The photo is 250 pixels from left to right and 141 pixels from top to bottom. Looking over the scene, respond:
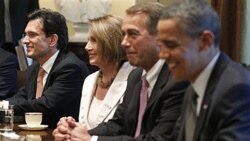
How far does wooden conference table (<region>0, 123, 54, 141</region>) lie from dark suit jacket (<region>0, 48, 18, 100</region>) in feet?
3.54

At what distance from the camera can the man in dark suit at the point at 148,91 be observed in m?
2.33

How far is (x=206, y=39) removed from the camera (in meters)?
1.87

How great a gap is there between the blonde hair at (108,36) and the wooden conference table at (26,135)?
1.64 ft

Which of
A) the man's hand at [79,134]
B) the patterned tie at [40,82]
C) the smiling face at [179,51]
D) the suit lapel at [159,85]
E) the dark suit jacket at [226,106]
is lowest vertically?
the patterned tie at [40,82]

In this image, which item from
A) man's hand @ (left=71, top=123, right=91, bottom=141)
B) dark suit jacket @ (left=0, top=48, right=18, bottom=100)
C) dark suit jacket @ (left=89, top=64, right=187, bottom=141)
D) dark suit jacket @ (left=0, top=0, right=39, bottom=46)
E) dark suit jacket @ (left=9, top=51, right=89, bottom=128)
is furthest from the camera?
dark suit jacket @ (left=0, top=0, right=39, bottom=46)

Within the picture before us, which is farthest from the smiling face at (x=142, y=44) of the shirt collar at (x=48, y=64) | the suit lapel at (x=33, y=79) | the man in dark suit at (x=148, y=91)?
the suit lapel at (x=33, y=79)

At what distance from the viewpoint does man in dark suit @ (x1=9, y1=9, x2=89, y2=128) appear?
138 inches

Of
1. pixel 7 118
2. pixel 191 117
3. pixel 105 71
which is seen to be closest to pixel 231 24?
pixel 105 71

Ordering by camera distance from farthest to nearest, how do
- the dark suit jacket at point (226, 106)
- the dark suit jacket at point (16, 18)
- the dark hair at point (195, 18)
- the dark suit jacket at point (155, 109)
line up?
the dark suit jacket at point (16, 18), the dark suit jacket at point (155, 109), the dark hair at point (195, 18), the dark suit jacket at point (226, 106)

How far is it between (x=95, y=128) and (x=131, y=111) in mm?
333

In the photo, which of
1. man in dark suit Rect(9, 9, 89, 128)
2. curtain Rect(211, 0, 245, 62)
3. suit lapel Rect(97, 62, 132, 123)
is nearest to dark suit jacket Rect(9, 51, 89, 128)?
man in dark suit Rect(9, 9, 89, 128)

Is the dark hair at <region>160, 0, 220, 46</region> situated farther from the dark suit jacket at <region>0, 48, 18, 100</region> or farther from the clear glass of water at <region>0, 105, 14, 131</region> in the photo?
the dark suit jacket at <region>0, 48, 18, 100</region>

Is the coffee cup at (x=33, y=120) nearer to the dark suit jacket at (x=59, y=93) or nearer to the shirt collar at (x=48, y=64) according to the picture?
the dark suit jacket at (x=59, y=93)

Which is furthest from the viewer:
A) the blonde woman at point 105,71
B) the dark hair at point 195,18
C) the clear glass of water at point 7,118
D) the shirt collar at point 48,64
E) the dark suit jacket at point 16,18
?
the dark suit jacket at point 16,18
